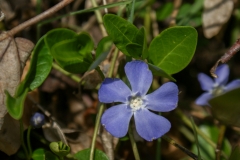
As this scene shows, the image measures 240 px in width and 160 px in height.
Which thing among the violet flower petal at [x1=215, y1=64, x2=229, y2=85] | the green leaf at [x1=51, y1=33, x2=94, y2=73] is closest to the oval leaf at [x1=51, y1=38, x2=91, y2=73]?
the green leaf at [x1=51, y1=33, x2=94, y2=73]

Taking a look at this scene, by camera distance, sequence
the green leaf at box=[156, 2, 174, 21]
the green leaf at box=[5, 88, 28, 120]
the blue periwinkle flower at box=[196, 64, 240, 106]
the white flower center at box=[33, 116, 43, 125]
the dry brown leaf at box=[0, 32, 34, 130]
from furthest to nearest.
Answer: the green leaf at box=[156, 2, 174, 21], the blue periwinkle flower at box=[196, 64, 240, 106], the white flower center at box=[33, 116, 43, 125], the dry brown leaf at box=[0, 32, 34, 130], the green leaf at box=[5, 88, 28, 120]

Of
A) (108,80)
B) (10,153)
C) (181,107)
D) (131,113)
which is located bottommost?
(181,107)

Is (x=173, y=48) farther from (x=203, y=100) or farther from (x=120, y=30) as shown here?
(x=203, y=100)

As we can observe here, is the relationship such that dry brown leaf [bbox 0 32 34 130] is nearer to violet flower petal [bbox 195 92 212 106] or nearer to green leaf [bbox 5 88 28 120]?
green leaf [bbox 5 88 28 120]

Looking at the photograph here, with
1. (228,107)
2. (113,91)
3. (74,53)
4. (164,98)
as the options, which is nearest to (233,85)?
(228,107)

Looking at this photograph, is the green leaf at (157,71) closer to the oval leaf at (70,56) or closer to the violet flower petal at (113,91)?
the violet flower petal at (113,91)

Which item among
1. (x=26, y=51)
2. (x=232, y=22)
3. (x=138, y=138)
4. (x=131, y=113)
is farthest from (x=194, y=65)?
(x=26, y=51)

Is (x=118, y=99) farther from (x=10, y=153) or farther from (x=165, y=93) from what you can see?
(x=10, y=153)

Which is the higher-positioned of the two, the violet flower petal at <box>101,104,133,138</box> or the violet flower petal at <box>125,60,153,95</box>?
the violet flower petal at <box>125,60,153,95</box>
